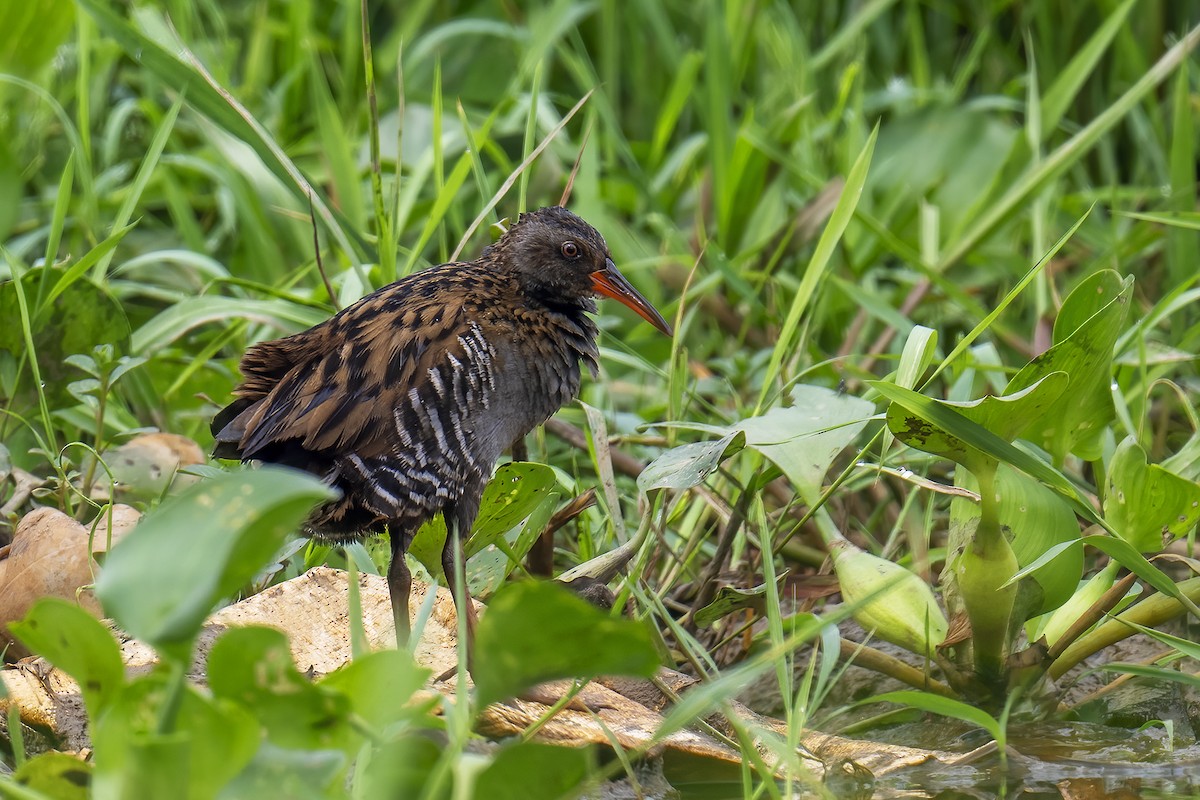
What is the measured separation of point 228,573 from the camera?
4.25 feet

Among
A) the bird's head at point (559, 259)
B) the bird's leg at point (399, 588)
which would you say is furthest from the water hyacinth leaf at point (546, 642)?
the bird's head at point (559, 259)

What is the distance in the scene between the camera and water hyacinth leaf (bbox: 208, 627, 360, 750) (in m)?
1.36

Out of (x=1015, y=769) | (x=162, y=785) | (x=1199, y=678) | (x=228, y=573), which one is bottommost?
(x=1015, y=769)

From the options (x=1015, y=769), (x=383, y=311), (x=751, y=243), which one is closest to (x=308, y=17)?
(x=751, y=243)

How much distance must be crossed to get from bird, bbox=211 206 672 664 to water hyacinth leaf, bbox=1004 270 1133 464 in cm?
84

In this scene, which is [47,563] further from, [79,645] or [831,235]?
[831,235]

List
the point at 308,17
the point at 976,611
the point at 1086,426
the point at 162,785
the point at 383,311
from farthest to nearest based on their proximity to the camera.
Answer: the point at 308,17 < the point at 383,311 < the point at 1086,426 < the point at 976,611 < the point at 162,785

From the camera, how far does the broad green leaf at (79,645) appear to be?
4.73 feet

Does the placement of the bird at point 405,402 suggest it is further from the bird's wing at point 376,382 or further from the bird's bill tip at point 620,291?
the bird's bill tip at point 620,291

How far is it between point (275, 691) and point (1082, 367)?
1.27 m

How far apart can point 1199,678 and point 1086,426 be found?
47cm

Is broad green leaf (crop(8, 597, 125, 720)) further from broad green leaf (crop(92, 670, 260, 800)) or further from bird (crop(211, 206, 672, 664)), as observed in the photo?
bird (crop(211, 206, 672, 664))

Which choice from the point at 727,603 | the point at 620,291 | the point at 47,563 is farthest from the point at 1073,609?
the point at 47,563

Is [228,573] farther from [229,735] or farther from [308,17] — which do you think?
[308,17]
